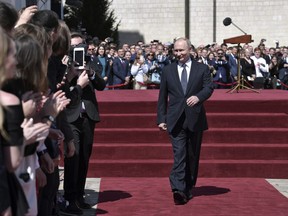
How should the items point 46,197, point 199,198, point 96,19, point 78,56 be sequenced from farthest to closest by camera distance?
1. point 96,19
2. point 199,198
3. point 78,56
4. point 46,197

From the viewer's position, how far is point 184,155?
28.1ft

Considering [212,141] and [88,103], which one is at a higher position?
[88,103]

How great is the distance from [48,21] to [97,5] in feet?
91.4

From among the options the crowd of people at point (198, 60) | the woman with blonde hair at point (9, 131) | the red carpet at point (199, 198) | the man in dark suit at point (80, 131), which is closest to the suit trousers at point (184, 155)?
the red carpet at point (199, 198)

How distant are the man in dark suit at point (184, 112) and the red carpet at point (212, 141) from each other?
5.87 ft

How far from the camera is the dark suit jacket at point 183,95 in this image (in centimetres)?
859

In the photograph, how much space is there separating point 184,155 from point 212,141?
2.60m

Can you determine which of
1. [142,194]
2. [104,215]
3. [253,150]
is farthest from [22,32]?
[253,150]

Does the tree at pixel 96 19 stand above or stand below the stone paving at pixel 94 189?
above

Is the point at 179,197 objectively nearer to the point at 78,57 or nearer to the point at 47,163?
the point at 78,57

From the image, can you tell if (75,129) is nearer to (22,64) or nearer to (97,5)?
(22,64)

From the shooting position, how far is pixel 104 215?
26.0 feet

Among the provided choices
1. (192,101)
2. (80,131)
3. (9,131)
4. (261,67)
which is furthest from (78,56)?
(261,67)

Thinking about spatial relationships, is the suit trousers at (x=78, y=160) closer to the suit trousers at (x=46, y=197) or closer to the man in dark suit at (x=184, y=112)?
the man in dark suit at (x=184, y=112)
